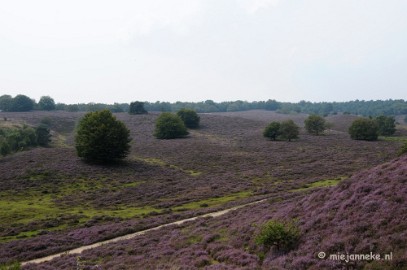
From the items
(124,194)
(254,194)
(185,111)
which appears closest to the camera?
(254,194)

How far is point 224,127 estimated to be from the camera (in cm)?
14050

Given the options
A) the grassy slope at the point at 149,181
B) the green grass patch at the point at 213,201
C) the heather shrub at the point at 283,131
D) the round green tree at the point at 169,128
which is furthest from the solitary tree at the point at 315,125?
the green grass patch at the point at 213,201

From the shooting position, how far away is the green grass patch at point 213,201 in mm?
40625

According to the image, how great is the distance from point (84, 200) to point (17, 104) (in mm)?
147270

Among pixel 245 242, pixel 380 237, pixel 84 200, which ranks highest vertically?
pixel 380 237

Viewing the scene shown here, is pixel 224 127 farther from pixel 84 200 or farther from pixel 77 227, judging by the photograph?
pixel 77 227

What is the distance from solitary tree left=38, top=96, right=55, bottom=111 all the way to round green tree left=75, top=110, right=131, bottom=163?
12471 cm

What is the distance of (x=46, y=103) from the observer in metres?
184

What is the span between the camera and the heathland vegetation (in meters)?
16.6

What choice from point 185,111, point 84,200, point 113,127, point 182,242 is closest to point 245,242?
point 182,242

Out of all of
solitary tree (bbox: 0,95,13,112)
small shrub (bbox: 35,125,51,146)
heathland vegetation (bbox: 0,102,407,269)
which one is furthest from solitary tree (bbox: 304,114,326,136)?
solitary tree (bbox: 0,95,13,112)

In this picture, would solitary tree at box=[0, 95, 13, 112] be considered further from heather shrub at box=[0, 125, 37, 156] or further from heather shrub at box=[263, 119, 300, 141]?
heather shrub at box=[263, 119, 300, 141]

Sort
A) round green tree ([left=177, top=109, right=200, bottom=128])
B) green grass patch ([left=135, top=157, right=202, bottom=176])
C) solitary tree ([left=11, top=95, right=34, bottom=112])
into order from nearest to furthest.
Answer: green grass patch ([left=135, top=157, right=202, bottom=176]), round green tree ([left=177, top=109, right=200, bottom=128]), solitary tree ([left=11, top=95, right=34, bottom=112])

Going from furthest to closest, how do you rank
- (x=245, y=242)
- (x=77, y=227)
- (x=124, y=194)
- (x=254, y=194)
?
(x=124, y=194) < (x=254, y=194) < (x=77, y=227) < (x=245, y=242)
